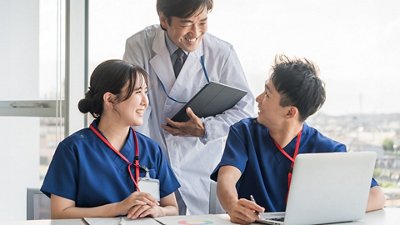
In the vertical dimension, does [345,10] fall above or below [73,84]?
above

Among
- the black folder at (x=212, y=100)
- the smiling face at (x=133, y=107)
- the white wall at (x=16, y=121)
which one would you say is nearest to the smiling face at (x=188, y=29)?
the black folder at (x=212, y=100)

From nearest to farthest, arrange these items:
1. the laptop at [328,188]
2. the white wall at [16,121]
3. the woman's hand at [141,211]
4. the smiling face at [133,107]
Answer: the laptop at [328,188] < the woman's hand at [141,211] < the smiling face at [133,107] < the white wall at [16,121]

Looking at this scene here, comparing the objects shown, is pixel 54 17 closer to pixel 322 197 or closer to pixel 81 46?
pixel 81 46

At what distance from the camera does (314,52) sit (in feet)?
8.68

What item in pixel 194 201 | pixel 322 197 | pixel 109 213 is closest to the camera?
pixel 322 197

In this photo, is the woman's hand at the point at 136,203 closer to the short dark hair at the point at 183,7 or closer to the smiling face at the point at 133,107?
the smiling face at the point at 133,107

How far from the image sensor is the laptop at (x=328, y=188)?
4.90ft

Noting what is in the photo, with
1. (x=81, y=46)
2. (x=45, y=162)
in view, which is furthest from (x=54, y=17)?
(x=45, y=162)

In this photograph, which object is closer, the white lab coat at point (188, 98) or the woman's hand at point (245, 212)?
the woman's hand at point (245, 212)

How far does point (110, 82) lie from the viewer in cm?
191

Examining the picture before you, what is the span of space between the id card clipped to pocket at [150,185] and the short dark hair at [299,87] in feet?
1.57

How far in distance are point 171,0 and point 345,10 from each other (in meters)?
0.89

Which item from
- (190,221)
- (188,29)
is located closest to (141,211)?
(190,221)

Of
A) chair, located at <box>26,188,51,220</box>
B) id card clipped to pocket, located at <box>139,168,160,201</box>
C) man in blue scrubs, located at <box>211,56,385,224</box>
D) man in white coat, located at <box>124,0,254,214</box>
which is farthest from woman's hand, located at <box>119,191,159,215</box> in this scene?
man in white coat, located at <box>124,0,254,214</box>
